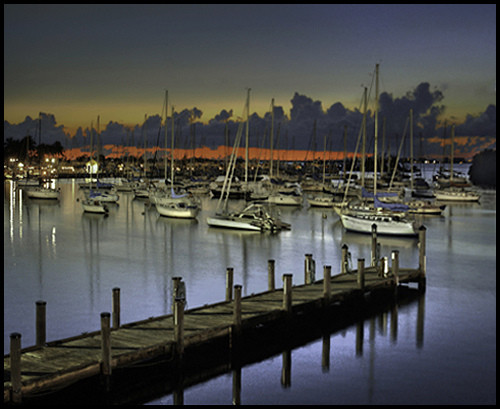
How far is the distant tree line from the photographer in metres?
140

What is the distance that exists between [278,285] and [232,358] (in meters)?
11.0

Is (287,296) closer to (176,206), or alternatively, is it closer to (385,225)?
(385,225)

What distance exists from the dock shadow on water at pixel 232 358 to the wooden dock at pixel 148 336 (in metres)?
0.23

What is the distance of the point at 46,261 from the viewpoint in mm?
36000

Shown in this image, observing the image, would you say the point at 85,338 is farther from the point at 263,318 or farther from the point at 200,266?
the point at 200,266

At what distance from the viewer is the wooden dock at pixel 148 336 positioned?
44.2 ft

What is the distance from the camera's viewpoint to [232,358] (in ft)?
58.4

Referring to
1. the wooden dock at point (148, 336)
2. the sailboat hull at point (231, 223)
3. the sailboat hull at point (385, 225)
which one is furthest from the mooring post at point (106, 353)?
the sailboat hull at point (231, 223)

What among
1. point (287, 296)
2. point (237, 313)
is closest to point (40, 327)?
point (237, 313)

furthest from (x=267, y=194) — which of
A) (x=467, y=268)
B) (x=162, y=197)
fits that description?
(x=467, y=268)

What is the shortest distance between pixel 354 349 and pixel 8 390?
10.7 m

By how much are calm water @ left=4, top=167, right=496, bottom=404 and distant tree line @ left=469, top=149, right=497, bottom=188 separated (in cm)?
8397

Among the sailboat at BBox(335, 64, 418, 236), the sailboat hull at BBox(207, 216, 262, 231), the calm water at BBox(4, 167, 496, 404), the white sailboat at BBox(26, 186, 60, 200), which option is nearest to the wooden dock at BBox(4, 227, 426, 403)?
the calm water at BBox(4, 167, 496, 404)

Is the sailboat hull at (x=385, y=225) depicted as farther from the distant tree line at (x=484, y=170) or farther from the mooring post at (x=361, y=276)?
the distant tree line at (x=484, y=170)
